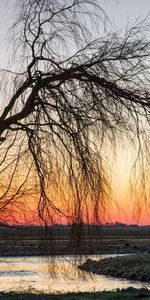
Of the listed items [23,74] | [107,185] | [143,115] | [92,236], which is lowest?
[92,236]

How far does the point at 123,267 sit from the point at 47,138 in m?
30.1

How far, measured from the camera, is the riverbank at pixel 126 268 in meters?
32.4

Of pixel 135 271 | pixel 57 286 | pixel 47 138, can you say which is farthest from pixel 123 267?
pixel 47 138

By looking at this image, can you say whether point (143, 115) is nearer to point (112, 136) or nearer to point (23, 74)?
point (112, 136)

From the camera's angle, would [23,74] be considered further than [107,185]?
Yes

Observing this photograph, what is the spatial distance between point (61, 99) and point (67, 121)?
0.36 metres

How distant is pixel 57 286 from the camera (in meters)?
23.6

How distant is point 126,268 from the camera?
120ft

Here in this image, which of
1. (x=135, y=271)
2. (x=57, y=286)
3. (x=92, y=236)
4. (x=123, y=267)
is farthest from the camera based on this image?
(x=123, y=267)

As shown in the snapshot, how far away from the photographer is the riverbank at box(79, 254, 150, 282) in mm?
32438

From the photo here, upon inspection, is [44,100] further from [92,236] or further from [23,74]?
[92,236]

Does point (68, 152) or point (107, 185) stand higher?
point (68, 152)

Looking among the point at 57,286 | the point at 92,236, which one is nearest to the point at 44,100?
the point at 92,236

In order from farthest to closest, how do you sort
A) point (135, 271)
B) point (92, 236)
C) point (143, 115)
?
point (135, 271)
point (143, 115)
point (92, 236)
